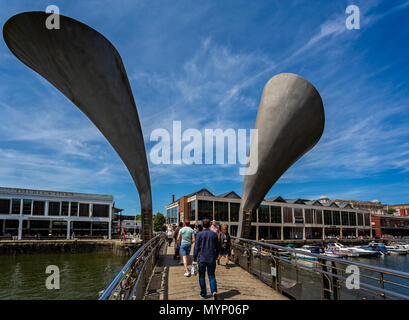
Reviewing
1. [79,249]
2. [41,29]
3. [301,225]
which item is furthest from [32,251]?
[301,225]

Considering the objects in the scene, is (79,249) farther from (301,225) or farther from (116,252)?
(301,225)

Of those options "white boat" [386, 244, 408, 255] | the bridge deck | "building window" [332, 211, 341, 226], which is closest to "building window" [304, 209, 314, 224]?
"building window" [332, 211, 341, 226]

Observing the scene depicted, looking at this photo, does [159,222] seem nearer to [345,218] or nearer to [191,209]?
[191,209]

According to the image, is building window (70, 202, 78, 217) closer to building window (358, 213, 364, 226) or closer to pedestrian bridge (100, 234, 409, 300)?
pedestrian bridge (100, 234, 409, 300)

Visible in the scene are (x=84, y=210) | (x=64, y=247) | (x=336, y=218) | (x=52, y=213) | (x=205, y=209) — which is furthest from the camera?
(x=336, y=218)

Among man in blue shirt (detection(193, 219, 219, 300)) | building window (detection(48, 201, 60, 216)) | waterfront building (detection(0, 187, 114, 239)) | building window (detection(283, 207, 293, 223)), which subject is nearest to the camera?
man in blue shirt (detection(193, 219, 219, 300))

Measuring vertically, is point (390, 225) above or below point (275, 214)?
below

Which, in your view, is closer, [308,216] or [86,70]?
[86,70]

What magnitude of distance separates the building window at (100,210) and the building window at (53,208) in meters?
5.75

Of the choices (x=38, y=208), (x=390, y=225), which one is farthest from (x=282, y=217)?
(x=38, y=208)

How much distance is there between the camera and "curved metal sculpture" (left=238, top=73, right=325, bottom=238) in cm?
802

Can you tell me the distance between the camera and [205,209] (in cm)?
4544

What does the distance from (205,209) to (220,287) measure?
40357mm

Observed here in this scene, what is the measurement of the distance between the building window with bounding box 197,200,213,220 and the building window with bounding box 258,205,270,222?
9907mm
